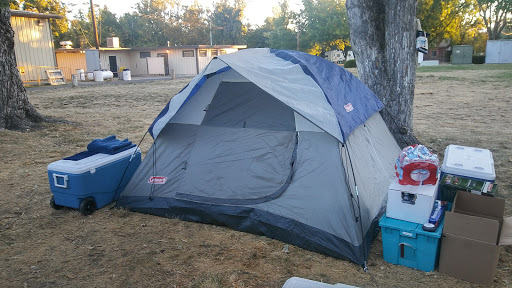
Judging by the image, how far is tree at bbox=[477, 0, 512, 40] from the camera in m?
33.1

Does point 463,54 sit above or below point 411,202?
above

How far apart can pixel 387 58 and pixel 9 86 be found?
722 centimetres

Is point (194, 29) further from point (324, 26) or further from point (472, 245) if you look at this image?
point (472, 245)

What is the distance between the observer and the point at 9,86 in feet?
24.6

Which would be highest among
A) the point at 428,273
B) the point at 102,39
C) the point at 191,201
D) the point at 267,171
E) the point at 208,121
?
the point at 102,39

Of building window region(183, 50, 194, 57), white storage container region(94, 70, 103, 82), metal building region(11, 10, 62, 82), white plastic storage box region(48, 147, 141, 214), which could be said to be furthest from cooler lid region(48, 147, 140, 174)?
building window region(183, 50, 194, 57)

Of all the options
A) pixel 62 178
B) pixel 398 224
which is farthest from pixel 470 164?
pixel 62 178

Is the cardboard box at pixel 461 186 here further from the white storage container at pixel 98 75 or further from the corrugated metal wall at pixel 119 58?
the corrugated metal wall at pixel 119 58

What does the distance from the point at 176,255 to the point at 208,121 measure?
60.3 inches

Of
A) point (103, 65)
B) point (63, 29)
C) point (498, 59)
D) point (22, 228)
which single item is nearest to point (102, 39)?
point (63, 29)

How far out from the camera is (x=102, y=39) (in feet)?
138

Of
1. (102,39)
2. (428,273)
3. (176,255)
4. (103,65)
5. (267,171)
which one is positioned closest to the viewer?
(428,273)

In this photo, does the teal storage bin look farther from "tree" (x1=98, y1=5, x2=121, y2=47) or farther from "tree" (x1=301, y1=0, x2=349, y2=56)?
"tree" (x1=98, y1=5, x2=121, y2=47)

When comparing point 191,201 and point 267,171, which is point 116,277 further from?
point 267,171
